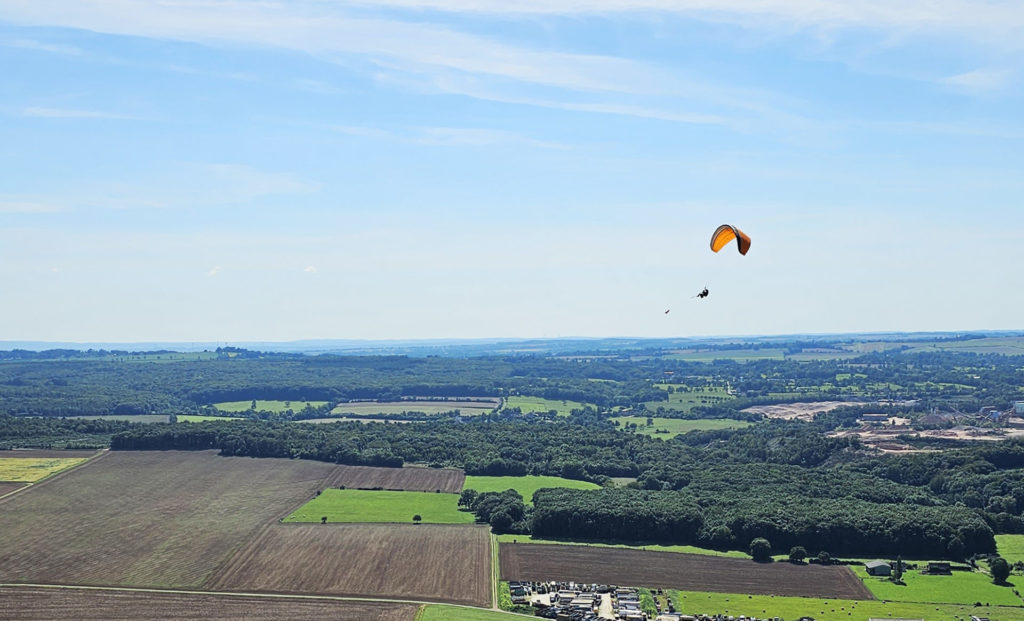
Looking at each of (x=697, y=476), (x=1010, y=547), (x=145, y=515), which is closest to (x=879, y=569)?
(x=1010, y=547)

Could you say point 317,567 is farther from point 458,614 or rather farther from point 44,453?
point 44,453

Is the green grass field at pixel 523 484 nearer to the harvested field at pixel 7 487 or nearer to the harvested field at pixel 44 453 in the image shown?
the harvested field at pixel 7 487

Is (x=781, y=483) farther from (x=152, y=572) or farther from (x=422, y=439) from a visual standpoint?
(x=152, y=572)

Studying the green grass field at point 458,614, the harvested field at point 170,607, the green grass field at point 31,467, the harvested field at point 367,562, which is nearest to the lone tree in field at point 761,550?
the harvested field at point 367,562

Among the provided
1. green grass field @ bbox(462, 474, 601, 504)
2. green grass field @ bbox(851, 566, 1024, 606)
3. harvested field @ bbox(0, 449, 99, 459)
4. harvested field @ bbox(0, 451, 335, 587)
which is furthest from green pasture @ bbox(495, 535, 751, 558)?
harvested field @ bbox(0, 449, 99, 459)

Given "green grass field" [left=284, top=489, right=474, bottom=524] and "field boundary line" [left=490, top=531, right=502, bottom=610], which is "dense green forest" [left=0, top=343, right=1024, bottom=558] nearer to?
"green grass field" [left=284, top=489, right=474, bottom=524]
